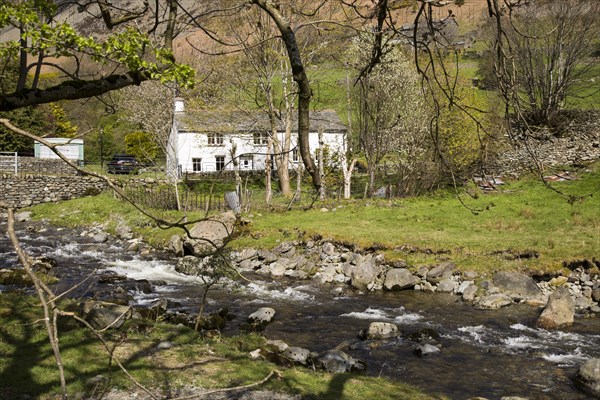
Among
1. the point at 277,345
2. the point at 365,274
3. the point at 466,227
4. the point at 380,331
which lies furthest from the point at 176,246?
the point at 277,345

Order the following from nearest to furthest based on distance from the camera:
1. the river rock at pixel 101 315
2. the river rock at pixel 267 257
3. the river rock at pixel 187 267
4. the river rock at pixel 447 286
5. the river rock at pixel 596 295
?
1. the river rock at pixel 101 315
2. the river rock at pixel 596 295
3. the river rock at pixel 447 286
4. the river rock at pixel 187 267
5. the river rock at pixel 267 257

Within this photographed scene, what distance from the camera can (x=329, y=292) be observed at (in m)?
18.3

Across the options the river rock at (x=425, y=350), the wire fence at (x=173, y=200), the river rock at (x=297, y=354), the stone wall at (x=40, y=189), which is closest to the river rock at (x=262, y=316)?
the river rock at (x=297, y=354)

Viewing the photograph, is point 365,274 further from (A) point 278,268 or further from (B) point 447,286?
(A) point 278,268

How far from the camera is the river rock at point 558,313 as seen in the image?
1455 cm

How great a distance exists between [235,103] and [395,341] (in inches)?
954

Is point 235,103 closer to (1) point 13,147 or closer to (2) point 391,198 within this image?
(2) point 391,198

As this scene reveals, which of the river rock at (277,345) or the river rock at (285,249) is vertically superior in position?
the river rock at (285,249)

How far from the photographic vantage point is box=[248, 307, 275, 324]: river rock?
14.6 m

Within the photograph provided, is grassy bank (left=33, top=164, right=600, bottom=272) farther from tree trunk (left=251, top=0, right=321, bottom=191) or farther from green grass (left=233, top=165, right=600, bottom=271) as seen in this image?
tree trunk (left=251, top=0, right=321, bottom=191)

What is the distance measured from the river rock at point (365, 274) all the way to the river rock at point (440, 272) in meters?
1.71

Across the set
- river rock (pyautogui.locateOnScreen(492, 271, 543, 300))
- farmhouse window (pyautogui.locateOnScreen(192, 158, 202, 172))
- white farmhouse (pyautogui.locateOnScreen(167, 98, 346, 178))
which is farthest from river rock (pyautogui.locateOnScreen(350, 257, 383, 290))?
farmhouse window (pyautogui.locateOnScreen(192, 158, 202, 172))

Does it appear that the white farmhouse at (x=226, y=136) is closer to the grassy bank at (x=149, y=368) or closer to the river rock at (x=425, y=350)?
the river rock at (x=425, y=350)

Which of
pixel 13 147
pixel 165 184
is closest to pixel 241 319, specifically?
pixel 165 184
